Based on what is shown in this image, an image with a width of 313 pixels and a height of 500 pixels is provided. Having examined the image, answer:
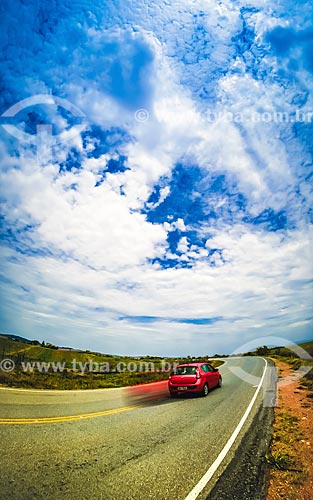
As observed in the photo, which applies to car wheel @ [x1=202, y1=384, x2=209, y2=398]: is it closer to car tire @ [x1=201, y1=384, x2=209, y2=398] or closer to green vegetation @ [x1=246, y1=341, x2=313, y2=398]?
car tire @ [x1=201, y1=384, x2=209, y2=398]

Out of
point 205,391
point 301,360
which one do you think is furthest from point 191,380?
point 301,360

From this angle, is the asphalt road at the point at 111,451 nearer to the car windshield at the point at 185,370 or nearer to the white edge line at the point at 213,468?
the white edge line at the point at 213,468

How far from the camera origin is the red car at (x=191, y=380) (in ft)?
38.8

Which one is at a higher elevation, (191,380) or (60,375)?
(191,380)

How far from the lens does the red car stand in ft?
38.8

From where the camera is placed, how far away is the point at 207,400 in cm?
1103

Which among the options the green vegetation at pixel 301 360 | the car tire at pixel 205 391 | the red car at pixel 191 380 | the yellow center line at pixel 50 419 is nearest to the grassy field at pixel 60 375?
the red car at pixel 191 380

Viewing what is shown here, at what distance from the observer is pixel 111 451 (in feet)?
16.9

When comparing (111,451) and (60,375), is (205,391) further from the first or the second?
(60,375)

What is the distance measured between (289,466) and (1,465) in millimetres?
5058

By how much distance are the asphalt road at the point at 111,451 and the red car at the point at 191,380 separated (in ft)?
8.84

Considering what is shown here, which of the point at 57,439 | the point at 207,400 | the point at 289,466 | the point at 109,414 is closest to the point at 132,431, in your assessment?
the point at 57,439

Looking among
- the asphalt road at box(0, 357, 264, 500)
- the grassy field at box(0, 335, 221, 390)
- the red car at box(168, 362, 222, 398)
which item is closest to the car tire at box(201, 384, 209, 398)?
the red car at box(168, 362, 222, 398)

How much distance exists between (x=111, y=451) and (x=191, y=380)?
7459 millimetres
